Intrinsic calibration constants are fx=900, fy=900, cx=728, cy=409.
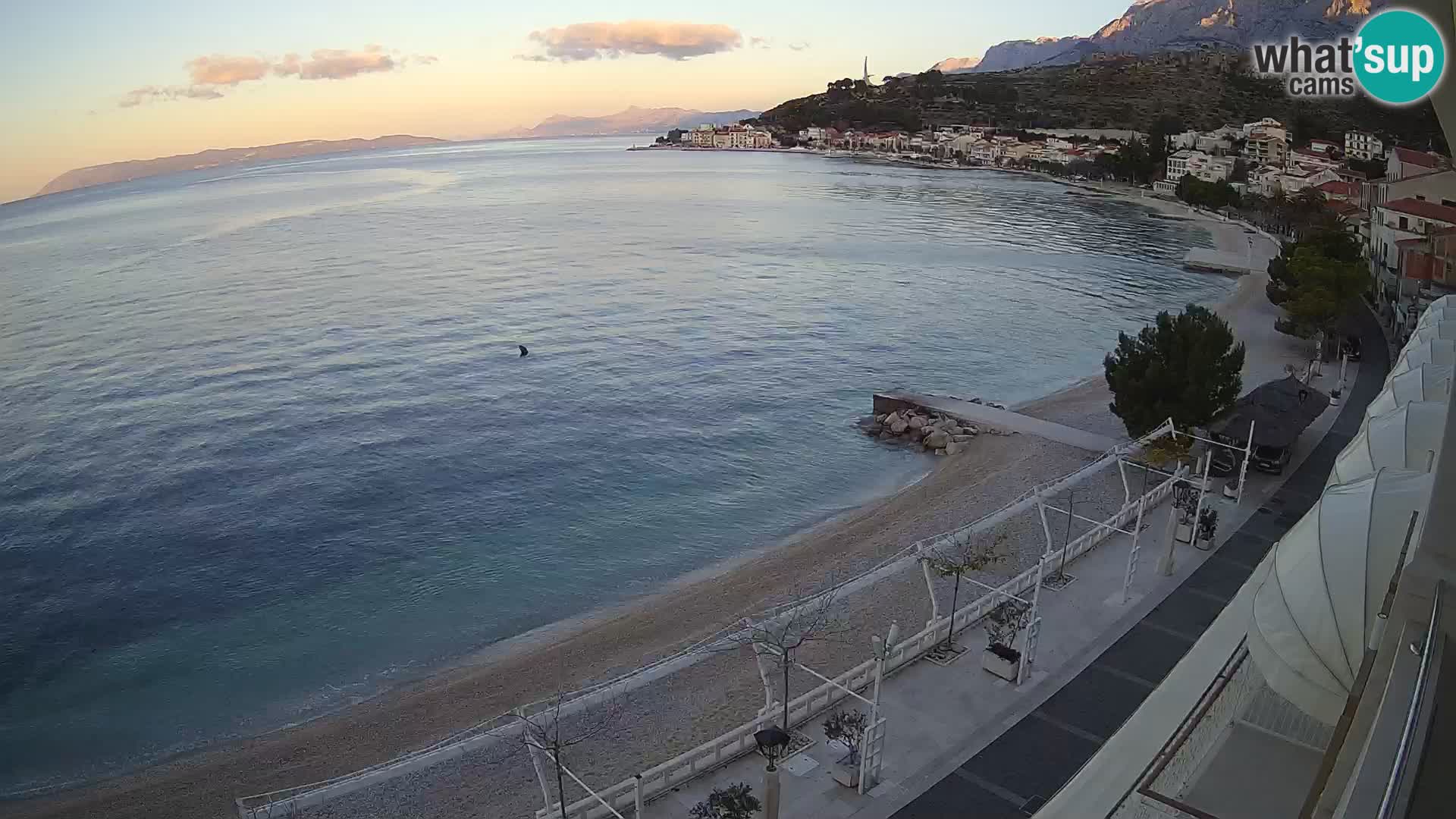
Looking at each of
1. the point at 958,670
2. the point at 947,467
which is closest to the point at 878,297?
the point at 947,467

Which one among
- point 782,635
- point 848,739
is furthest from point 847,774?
point 782,635

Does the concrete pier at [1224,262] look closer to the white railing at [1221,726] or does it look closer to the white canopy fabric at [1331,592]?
the white canopy fabric at [1331,592]

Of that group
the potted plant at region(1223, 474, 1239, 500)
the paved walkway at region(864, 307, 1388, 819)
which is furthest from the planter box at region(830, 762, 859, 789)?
the potted plant at region(1223, 474, 1239, 500)

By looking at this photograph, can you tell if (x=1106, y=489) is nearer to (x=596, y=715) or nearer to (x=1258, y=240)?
(x=596, y=715)

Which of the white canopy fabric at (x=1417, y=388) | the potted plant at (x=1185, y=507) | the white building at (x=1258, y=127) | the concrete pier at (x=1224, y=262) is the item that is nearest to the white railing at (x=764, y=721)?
the potted plant at (x=1185, y=507)

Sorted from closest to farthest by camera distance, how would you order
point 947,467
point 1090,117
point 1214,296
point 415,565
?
point 415,565 → point 947,467 → point 1214,296 → point 1090,117

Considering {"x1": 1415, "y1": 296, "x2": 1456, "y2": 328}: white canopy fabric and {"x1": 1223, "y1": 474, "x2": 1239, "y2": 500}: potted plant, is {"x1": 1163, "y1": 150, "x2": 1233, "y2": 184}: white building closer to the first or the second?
{"x1": 1415, "y1": 296, "x2": 1456, "y2": 328}: white canopy fabric
